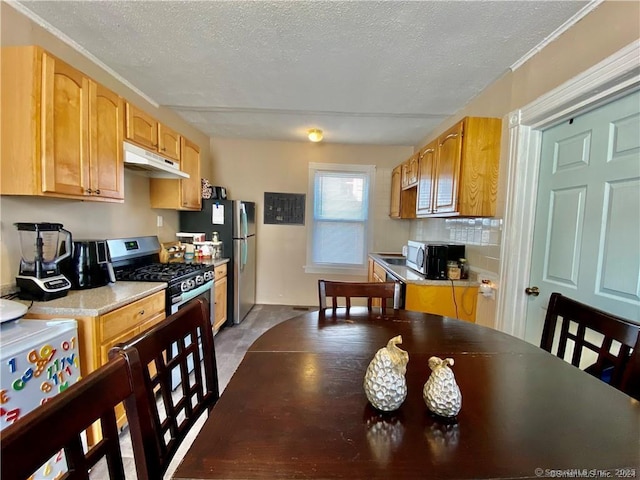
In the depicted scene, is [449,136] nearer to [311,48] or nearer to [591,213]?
[591,213]

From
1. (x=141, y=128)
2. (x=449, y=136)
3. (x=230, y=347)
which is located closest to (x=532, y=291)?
(x=449, y=136)

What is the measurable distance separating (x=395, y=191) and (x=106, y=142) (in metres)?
3.13

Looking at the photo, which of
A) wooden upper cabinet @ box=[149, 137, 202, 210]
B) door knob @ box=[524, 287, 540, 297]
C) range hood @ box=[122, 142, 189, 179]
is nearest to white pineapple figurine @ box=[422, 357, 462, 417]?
door knob @ box=[524, 287, 540, 297]

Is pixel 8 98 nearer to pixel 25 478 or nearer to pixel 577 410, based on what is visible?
pixel 25 478

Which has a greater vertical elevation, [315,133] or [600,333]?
[315,133]

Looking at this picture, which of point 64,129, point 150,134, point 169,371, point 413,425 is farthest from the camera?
point 150,134

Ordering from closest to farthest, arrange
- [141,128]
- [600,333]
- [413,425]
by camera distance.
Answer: [413,425] → [600,333] → [141,128]

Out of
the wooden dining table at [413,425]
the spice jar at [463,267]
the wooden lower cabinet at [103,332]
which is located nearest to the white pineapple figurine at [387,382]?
the wooden dining table at [413,425]

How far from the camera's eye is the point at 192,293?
7.82ft

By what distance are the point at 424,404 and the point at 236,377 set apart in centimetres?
54

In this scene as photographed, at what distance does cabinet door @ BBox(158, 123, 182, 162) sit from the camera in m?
2.49

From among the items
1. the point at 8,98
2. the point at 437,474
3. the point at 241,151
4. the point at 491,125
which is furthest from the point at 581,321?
the point at 241,151

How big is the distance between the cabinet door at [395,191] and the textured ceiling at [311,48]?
94 cm

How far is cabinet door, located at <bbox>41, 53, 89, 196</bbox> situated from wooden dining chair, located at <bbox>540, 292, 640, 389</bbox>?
97.4 inches
